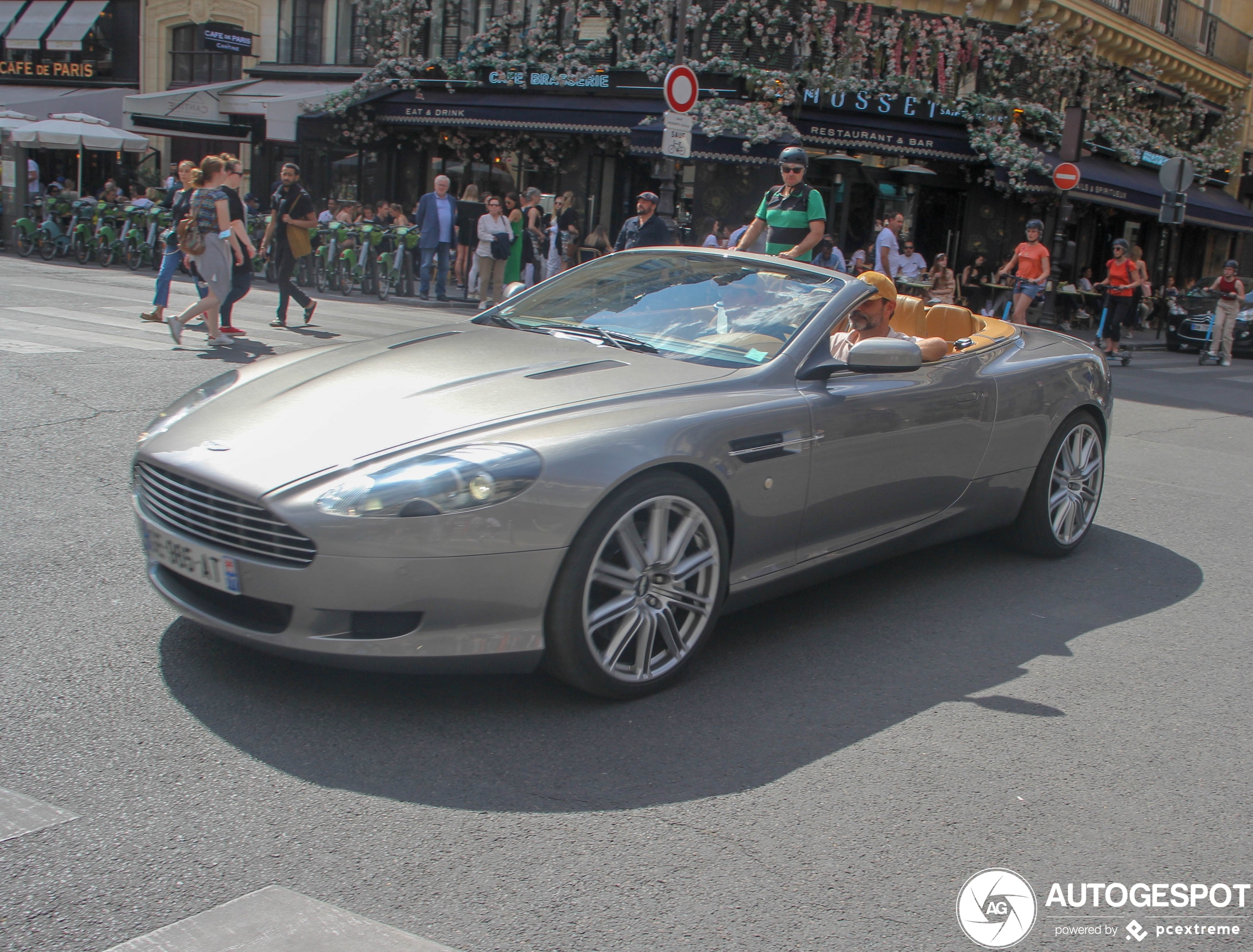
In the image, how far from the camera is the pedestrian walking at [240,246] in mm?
10727

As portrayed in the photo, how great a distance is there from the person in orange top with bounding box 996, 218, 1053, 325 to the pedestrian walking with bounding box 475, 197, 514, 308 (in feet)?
23.4

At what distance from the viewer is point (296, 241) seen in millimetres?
12562

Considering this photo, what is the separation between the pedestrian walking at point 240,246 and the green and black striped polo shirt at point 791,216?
476 centimetres

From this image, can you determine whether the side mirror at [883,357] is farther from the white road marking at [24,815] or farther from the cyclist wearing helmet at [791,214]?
the cyclist wearing helmet at [791,214]

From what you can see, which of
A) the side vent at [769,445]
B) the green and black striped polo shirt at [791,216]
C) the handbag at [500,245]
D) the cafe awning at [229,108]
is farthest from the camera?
the cafe awning at [229,108]

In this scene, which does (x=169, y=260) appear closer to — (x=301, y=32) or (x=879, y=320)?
(x=879, y=320)

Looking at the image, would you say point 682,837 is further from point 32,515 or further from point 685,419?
point 32,515

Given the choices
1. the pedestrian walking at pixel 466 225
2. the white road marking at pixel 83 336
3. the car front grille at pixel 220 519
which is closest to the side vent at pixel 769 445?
the car front grille at pixel 220 519

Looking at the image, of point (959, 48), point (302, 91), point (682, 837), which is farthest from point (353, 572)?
point (302, 91)

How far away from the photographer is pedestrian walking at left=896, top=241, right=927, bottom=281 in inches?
758

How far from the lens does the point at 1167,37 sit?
98.5ft

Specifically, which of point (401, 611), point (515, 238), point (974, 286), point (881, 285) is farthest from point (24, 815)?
point (974, 286)

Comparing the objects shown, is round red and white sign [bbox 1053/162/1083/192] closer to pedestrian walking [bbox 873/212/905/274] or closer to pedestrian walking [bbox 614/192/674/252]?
pedestrian walking [bbox 873/212/905/274]

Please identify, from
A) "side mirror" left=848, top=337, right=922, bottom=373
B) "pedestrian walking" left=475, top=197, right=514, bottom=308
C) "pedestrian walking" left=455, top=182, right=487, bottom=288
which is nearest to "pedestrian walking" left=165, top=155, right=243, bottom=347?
"pedestrian walking" left=475, top=197, right=514, bottom=308
